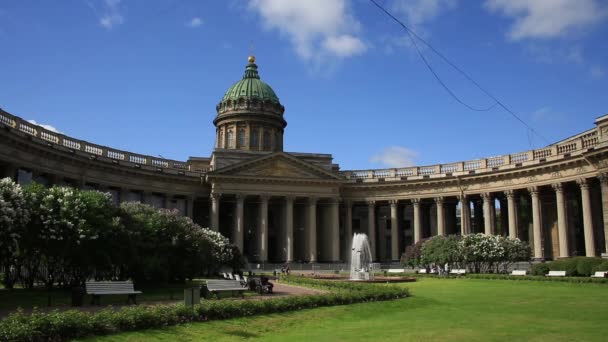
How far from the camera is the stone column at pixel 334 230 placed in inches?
2901

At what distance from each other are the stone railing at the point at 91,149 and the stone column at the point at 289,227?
13.2m

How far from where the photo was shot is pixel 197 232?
3862cm

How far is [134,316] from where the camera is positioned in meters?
17.1

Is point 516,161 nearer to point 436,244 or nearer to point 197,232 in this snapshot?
point 436,244

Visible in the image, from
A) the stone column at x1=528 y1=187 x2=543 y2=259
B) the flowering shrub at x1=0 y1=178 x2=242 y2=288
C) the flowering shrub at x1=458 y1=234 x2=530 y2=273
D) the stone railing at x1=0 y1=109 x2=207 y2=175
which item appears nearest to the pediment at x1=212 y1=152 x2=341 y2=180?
the stone railing at x1=0 y1=109 x2=207 y2=175

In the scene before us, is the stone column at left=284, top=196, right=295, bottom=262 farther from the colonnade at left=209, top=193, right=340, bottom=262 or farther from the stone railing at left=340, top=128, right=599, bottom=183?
the stone railing at left=340, top=128, right=599, bottom=183

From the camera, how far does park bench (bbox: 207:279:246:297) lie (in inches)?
→ 1024

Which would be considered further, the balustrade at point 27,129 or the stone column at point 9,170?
the balustrade at point 27,129

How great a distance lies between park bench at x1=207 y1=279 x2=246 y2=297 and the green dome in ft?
211

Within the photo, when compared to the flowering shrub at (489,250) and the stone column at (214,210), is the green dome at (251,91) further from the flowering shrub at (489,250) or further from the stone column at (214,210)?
the flowering shrub at (489,250)

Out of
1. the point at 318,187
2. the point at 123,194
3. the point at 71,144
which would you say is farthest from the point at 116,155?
the point at 318,187

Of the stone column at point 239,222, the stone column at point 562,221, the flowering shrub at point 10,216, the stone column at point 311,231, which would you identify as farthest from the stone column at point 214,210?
the flowering shrub at point 10,216

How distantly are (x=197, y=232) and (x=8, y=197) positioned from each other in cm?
1551

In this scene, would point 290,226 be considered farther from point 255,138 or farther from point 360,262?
point 360,262
